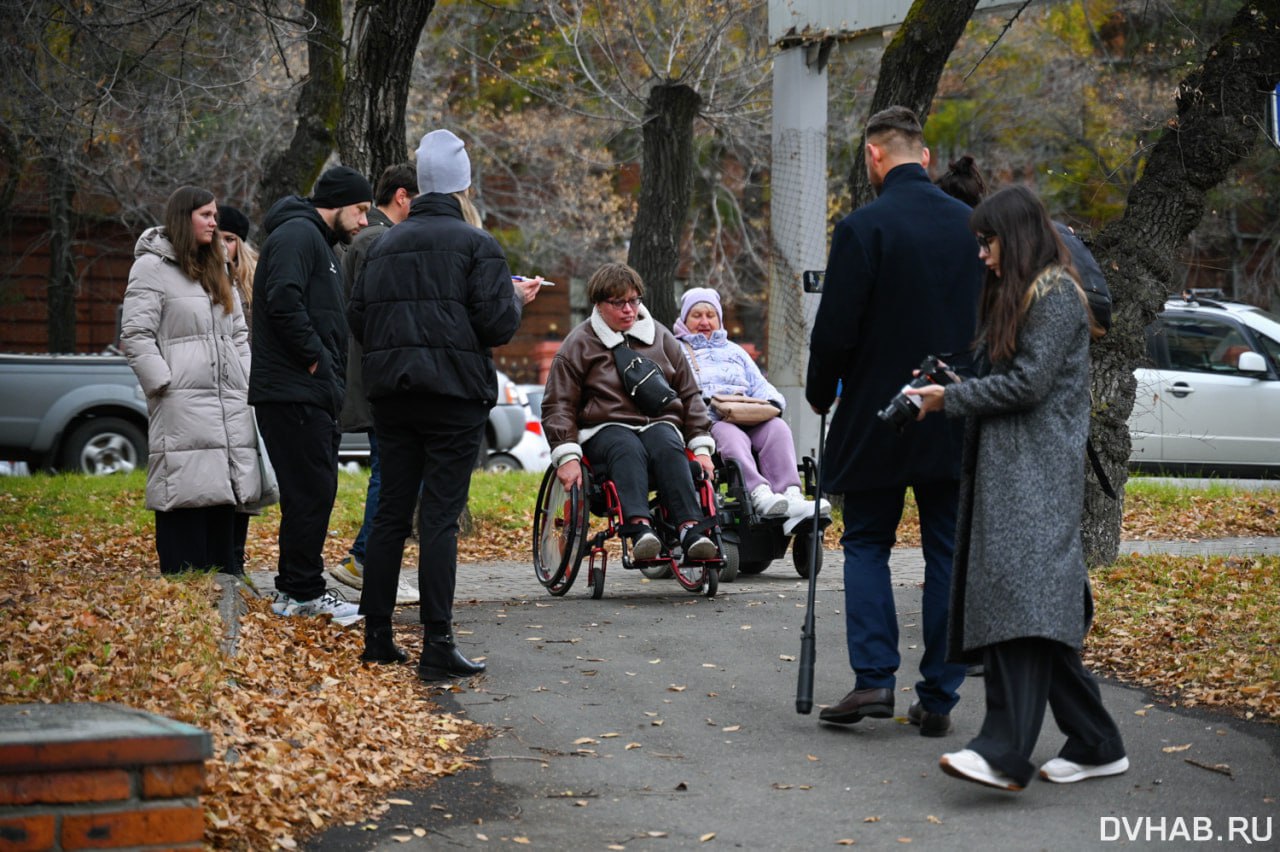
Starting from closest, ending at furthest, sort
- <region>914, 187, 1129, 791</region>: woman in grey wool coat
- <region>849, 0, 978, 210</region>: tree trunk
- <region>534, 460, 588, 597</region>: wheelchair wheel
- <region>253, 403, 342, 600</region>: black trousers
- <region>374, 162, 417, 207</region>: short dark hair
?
<region>914, 187, 1129, 791</region>: woman in grey wool coat, <region>253, 403, 342, 600</region>: black trousers, <region>374, 162, 417, 207</region>: short dark hair, <region>534, 460, 588, 597</region>: wheelchair wheel, <region>849, 0, 978, 210</region>: tree trunk

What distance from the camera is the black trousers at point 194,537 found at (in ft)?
25.9

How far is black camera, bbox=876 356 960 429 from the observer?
16.6 feet

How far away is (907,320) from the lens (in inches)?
221

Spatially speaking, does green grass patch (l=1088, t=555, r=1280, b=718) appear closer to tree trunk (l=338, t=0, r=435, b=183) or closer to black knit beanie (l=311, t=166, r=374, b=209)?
black knit beanie (l=311, t=166, r=374, b=209)

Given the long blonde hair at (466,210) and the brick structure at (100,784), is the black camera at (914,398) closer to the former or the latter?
the brick structure at (100,784)

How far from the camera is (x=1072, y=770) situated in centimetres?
502

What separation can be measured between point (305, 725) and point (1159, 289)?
576 centimetres

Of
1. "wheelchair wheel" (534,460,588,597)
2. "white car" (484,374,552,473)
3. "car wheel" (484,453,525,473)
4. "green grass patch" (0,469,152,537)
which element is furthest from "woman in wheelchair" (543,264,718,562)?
"car wheel" (484,453,525,473)

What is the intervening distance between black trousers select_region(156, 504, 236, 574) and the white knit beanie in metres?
2.10

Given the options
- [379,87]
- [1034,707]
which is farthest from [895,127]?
[379,87]

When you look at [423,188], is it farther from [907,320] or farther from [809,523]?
[809,523]

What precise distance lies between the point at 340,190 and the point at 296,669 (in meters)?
2.34

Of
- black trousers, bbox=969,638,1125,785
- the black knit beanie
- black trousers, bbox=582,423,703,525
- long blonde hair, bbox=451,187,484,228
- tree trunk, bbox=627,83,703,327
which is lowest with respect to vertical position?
black trousers, bbox=969,638,1125,785

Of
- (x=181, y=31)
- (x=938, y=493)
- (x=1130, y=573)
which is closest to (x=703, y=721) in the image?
(x=938, y=493)
